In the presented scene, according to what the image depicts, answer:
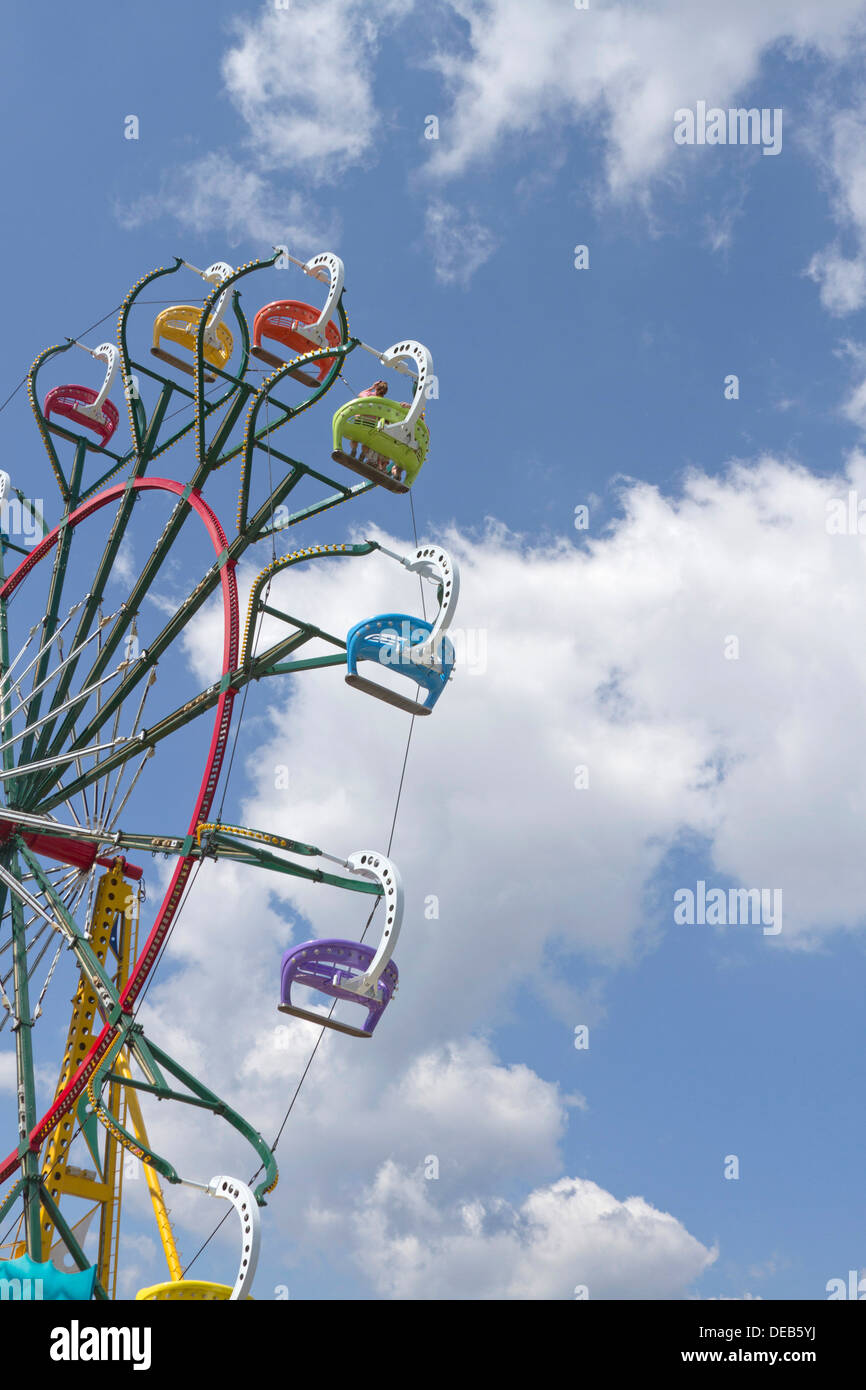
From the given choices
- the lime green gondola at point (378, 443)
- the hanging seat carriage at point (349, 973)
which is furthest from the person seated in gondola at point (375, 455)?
the hanging seat carriage at point (349, 973)

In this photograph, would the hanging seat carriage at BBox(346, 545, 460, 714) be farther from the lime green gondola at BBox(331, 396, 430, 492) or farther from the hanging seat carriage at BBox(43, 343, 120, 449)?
the hanging seat carriage at BBox(43, 343, 120, 449)

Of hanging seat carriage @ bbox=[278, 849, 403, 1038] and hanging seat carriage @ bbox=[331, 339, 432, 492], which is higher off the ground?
hanging seat carriage @ bbox=[331, 339, 432, 492]

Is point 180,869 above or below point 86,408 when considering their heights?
below

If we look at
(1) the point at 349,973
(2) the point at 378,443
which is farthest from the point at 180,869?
(2) the point at 378,443

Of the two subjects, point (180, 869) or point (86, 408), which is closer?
point (180, 869)

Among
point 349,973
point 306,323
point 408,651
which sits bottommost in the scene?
point 349,973

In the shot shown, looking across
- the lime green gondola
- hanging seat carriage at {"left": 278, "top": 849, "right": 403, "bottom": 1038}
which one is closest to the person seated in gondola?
the lime green gondola

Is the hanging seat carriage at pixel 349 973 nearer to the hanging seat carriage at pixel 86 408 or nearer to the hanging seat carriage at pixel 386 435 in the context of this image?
A: the hanging seat carriage at pixel 386 435

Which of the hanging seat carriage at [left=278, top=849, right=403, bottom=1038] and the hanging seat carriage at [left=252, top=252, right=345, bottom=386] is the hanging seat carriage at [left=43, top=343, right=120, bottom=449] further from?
the hanging seat carriage at [left=278, top=849, right=403, bottom=1038]

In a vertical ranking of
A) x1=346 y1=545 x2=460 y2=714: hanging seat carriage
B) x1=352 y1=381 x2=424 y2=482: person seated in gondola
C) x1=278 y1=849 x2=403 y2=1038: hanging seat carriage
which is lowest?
x1=278 y1=849 x2=403 y2=1038: hanging seat carriage

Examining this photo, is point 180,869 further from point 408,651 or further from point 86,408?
point 86,408

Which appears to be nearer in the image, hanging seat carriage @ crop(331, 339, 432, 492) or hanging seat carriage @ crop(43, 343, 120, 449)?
hanging seat carriage @ crop(331, 339, 432, 492)
